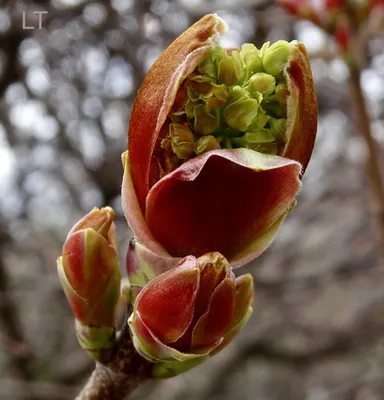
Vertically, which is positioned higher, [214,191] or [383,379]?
[214,191]

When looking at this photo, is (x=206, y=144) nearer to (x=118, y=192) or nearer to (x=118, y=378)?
(x=118, y=378)

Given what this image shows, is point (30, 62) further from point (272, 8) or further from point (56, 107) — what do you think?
point (272, 8)

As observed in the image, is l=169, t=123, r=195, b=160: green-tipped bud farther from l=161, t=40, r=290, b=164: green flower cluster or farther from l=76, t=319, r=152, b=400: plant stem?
l=76, t=319, r=152, b=400: plant stem

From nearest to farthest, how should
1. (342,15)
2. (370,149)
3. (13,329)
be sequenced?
(370,149)
(342,15)
(13,329)

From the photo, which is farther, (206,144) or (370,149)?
(370,149)

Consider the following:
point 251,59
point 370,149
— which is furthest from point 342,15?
point 251,59

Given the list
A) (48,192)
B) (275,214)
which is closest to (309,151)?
(275,214)
